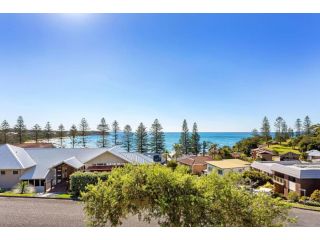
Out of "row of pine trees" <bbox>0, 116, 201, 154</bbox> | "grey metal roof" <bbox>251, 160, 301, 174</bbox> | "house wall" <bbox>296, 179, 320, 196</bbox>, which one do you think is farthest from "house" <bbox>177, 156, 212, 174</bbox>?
"house wall" <bbox>296, 179, 320, 196</bbox>

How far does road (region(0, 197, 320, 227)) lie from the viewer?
8375 millimetres

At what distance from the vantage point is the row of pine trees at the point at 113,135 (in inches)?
1271

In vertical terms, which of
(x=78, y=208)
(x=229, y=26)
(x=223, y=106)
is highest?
(x=229, y=26)

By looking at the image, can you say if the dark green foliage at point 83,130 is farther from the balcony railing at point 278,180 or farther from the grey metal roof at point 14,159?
the balcony railing at point 278,180

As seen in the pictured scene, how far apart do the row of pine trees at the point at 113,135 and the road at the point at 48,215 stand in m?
21.9

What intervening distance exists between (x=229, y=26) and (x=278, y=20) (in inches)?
50.5

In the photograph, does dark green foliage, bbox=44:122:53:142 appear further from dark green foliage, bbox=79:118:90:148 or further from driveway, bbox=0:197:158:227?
driveway, bbox=0:197:158:227

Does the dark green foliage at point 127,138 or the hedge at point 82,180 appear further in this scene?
the dark green foliage at point 127,138

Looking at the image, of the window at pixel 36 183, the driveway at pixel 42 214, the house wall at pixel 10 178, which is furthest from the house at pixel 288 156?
the house wall at pixel 10 178

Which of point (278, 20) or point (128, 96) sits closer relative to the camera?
point (278, 20)

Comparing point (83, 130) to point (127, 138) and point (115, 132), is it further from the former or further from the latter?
point (127, 138)

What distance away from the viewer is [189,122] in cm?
3359

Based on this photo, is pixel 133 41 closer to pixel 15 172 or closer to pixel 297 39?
pixel 297 39
